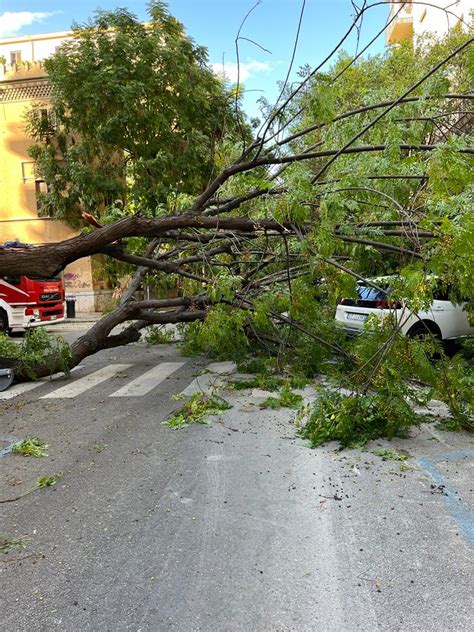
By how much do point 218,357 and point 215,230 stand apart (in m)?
4.26

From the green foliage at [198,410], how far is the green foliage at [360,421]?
4.59 ft

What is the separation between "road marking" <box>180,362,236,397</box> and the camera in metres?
7.79

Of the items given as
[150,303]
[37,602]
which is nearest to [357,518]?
[37,602]

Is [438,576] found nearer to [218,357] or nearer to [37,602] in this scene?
[37,602]

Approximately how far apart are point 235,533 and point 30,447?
2.80 meters

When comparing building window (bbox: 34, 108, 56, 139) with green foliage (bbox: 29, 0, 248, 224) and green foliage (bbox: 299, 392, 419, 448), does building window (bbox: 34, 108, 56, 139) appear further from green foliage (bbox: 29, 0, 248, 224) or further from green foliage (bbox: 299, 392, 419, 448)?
green foliage (bbox: 299, 392, 419, 448)

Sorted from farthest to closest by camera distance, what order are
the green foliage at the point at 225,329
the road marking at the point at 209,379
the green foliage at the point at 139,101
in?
the green foliage at the point at 139,101
the road marking at the point at 209,379
the green foliage at the point at 225,329

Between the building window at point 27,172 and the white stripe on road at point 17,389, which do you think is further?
the building window at point 27,172

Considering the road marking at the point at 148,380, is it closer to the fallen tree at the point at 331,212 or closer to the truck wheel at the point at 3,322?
the fallen tree at the point at 331,212

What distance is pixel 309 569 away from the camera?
3102 mm

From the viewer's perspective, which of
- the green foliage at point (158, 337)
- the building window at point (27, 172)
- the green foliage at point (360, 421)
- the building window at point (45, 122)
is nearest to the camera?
the green foliage at point (360, 421)

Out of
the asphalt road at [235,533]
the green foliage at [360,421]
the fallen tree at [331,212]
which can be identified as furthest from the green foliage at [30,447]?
the green foliage at [360,421]

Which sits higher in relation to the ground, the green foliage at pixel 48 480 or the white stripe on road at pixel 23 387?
the green foliage at pixel 48 480

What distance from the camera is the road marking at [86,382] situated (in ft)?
26.1
